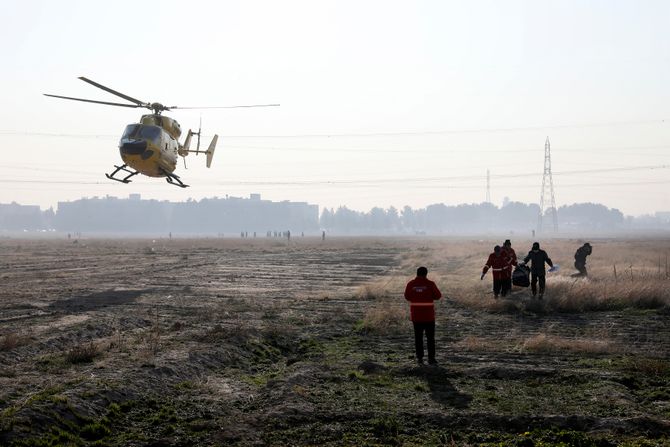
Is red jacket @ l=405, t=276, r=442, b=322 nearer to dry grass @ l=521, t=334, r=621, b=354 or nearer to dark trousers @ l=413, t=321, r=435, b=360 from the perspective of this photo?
dark trousers @ l=413, t=321, r=435, b=360

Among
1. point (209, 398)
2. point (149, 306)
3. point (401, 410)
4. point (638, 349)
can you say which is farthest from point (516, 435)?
point (149, 306)

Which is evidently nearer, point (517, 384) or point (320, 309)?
point (517, 384)

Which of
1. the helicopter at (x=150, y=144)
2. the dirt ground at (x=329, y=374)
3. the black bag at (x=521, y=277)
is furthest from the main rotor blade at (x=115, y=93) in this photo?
the black bag at (x=521, y=277)

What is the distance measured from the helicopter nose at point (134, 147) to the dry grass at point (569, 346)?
63.9 ft

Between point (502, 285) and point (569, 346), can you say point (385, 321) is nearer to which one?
point (569, 346)

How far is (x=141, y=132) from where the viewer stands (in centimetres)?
2706

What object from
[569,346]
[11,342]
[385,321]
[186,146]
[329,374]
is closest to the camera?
[329,374]

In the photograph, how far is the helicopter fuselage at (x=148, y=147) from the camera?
1055 inches

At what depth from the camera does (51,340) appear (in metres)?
12.6

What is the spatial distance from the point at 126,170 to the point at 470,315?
1765 cm

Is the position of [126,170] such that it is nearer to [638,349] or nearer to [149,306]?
[149,306]

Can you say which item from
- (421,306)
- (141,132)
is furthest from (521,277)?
(141,132)

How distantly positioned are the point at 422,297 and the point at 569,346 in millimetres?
3287

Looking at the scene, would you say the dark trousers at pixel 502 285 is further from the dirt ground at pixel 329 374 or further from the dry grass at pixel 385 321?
the dry grass at pixel 385 321
